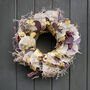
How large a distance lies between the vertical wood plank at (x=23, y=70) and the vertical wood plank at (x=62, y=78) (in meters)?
0.17

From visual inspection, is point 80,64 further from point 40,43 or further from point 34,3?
point 34,3

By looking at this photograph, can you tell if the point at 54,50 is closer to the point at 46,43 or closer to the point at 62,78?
the point at 46,43

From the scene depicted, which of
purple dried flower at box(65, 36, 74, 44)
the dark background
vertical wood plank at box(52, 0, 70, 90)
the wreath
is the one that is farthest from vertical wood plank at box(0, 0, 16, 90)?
purple dried flower at box(65, 36, 74, 44)

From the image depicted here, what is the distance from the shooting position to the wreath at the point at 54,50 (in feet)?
5.26

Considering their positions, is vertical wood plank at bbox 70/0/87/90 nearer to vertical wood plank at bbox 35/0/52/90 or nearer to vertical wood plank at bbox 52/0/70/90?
Result: vertical wood plank at bbox 52/0/70/90

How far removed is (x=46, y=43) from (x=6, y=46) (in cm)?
29

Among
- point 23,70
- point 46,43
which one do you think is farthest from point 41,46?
point 23,70

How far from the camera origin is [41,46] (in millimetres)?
1770

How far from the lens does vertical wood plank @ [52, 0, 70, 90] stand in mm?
1769

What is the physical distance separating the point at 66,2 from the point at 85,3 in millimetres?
139

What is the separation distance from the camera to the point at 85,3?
5.86 ft

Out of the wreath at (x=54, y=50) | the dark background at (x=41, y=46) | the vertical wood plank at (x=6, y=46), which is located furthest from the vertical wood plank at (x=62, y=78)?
the vertical wood plank at (x=6, y=46)

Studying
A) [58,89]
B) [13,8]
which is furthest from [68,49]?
[13,8]

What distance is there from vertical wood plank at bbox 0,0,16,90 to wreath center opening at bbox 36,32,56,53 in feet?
0.70
